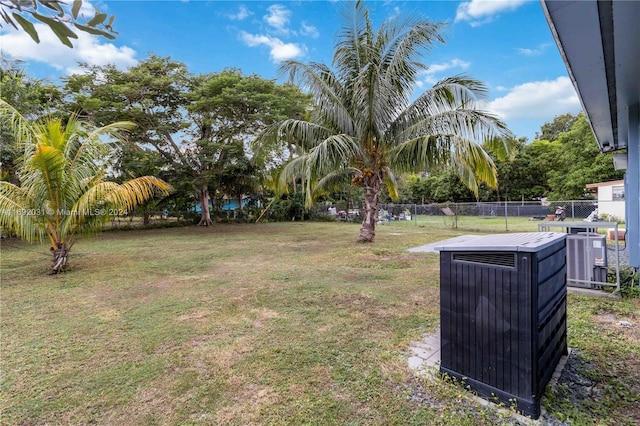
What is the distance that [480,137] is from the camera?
7.23m

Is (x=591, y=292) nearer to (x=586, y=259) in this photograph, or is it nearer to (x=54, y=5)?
(x=586, y=259)

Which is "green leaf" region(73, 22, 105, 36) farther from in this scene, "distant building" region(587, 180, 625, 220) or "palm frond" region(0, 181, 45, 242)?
"distant building" region(587, 180, 625, 220)

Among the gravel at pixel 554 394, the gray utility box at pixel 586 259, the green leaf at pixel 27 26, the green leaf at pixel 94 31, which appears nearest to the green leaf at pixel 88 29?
the green leaf at pixel 94 31

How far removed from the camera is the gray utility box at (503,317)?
6.04 ft

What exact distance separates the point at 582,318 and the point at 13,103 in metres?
14.1

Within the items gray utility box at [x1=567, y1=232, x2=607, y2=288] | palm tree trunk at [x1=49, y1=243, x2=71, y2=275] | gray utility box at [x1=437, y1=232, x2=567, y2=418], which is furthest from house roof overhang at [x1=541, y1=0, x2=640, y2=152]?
palm tree trunk at [x1=49, y1=243, x2=71, y2=275]

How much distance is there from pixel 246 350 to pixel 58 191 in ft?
18.1

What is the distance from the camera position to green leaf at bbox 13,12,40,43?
2.72 ft

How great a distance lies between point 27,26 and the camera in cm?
85

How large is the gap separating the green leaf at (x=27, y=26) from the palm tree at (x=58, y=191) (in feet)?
19.3

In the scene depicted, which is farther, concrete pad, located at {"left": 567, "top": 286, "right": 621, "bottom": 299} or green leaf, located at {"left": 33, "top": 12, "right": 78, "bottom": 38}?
concrete pad, located at {"left": 567, "top": 286, "right": 621, "bottom": 299}

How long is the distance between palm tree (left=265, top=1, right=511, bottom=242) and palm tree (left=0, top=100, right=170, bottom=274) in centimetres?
427

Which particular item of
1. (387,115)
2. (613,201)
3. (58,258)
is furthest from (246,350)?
(613,201)

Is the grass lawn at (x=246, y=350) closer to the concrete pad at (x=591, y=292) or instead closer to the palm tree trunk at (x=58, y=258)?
the concrete pad at (x=591, y=292)
